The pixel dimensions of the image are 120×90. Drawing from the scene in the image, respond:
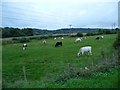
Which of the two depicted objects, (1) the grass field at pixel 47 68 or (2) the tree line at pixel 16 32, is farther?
(2) the tree line at pixel 16 32

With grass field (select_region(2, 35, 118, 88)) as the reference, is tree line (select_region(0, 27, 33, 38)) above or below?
above

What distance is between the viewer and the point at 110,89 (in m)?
10.9

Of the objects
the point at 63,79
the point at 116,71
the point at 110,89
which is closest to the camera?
the point at 110,89

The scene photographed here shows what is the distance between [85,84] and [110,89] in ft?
4.51

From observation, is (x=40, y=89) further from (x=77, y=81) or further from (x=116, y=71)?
(x=116, y=71)

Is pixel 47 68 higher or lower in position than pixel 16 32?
lower

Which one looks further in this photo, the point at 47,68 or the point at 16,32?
the point at 16,32

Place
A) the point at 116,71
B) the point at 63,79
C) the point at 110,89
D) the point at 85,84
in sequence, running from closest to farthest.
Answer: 1. the point at 110,89
2. the point at 85,84
3. the point at 63,79
4. the point at 116,71

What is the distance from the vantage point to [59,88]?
441 inches

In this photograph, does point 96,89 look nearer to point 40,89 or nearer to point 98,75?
point 40,89

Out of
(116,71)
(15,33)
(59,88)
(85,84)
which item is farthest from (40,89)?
(15,33)

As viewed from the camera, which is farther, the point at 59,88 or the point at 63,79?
the point at 63,79

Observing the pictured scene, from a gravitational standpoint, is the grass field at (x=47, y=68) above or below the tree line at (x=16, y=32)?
below

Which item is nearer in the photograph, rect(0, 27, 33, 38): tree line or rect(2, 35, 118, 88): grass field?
rect(2, 35, 118, 88): grass field
